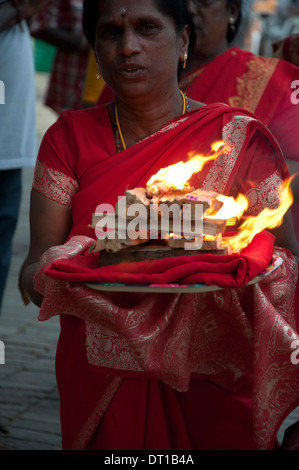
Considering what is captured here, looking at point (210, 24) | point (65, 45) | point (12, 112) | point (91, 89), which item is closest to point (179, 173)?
point (210, 24)

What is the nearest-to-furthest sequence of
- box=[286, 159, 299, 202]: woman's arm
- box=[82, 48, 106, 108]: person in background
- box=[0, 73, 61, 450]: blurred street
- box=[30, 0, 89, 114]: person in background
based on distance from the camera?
1. box=[286, 159, 299, 202]: woman's arm
2. box=[0, 73, 61, 450]: blurred street
3. box=[82, 48, 106, 108]: person in background
4. box=[30, 0, 89, 114]: person in background

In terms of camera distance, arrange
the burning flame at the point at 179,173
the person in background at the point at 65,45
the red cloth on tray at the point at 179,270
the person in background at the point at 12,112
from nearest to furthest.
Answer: the red cloth on tray at the point at 179,270
the burning flame at the point at 179,173
the person in background at the point at 12,112
the person in background at the point at 65,45

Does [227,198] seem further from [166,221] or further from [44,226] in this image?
[44,226]

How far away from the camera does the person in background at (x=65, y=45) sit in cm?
580

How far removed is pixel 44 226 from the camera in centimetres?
229

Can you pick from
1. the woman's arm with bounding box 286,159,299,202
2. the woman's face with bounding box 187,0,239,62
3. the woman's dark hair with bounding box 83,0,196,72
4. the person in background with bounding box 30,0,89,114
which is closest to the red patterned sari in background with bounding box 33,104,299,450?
the woman's dark hair with bounding box 83,0,196,72

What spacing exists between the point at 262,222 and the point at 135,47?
68 cm

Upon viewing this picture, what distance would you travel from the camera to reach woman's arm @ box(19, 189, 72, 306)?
227cm

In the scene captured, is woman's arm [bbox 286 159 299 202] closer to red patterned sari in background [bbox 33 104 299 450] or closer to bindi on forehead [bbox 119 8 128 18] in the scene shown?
red patterned sari in background [bbox 33 104 299 450]

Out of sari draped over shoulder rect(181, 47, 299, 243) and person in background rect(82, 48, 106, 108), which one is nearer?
sari draped over shoulder rect(181, 47, 299, 243)

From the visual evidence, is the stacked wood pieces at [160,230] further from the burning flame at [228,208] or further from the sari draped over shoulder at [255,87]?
the sari draped over shoulder at [255,87]

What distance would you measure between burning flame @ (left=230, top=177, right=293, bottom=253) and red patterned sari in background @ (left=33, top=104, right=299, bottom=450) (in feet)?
0.11

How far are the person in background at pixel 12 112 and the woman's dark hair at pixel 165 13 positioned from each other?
1527mm

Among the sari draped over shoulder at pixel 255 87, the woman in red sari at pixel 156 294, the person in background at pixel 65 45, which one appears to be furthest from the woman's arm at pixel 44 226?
the person in background at pixel 65 45
